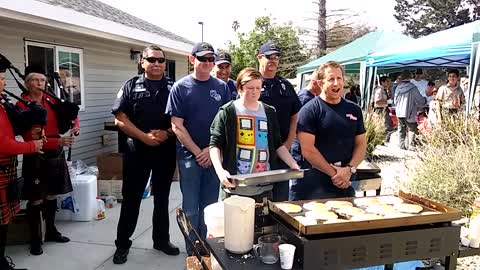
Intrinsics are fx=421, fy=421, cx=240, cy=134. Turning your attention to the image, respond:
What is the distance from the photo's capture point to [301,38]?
22.9m

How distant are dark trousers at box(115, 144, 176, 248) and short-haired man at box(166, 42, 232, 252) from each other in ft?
1.08

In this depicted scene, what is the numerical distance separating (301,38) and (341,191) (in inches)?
828

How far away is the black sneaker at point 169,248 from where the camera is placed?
3564 mm

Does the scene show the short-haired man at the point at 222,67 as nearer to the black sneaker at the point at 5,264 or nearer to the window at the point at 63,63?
the black sneaker at the point at 5,264

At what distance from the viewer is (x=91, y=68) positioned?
21.8 ft

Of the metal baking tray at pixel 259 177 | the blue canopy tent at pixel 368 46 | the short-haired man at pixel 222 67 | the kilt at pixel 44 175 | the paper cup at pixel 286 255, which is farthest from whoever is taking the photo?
the blue canopy tent at pixel 368 46

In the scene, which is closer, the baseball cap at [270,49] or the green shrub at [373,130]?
the baseball cap at [270,49]

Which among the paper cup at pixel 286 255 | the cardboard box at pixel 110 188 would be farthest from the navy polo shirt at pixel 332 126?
the cardboard box at pixel 110 188

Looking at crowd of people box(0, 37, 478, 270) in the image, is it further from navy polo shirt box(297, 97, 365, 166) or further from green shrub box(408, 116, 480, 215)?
green shrub box(408, 116, 480, 215)

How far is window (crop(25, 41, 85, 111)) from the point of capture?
5.30 meters

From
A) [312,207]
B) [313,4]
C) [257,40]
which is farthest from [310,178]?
[257,40]

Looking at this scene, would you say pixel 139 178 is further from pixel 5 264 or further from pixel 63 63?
pixel 63 63

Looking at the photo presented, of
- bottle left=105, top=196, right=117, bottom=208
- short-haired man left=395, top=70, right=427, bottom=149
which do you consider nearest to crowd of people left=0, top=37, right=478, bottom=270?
bottle left=105, top=196, right=117, bottom=208

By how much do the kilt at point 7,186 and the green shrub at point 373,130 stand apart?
5.96 metres
